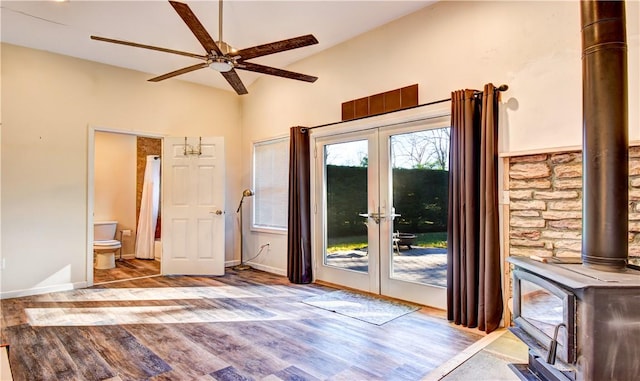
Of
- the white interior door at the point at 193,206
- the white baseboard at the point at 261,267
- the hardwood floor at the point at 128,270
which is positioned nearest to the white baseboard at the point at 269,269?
the white baseboard at the point at 261,267

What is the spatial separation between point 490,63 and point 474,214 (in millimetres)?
1343

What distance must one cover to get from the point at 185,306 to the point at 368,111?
291 cm

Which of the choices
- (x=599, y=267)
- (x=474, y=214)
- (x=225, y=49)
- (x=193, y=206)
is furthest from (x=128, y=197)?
A: (x=599, y=267)

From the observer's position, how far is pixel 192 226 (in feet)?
17.5

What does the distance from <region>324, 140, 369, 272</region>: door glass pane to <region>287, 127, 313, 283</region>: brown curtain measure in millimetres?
256

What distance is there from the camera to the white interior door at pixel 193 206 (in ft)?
17.3

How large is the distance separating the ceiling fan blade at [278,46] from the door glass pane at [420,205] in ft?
5.38

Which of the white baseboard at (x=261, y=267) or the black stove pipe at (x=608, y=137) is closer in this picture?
the black stove pipe at (x=608, y=137)

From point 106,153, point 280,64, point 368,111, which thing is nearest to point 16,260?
point 106,153

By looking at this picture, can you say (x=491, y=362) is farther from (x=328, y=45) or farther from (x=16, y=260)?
(x=16, y=260)

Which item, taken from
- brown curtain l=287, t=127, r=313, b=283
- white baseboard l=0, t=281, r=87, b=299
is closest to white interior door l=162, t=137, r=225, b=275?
white baseboard l=0, t=281, r=87, b=299

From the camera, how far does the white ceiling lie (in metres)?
3.47

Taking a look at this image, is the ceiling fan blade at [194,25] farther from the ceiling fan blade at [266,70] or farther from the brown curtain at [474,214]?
the brown curtain at [474,214]

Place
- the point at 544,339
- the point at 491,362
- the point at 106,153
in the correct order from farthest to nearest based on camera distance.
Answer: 1. the point at 106,153
2. the point at 491,362
3. the point at 544,339
